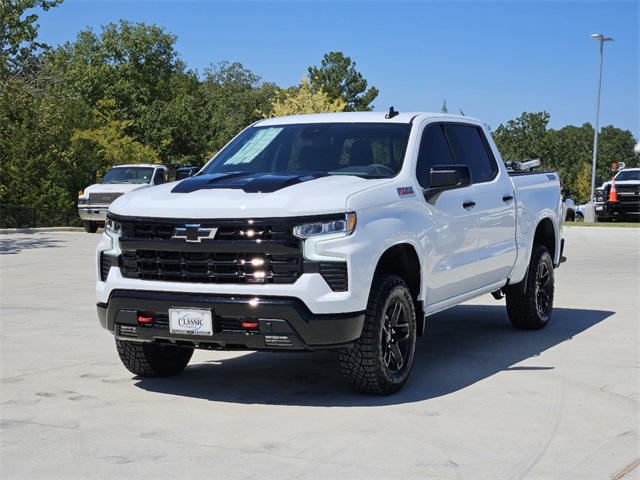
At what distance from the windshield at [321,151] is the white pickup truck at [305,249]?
1 centimetres

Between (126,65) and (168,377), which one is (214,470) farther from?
(126,65)

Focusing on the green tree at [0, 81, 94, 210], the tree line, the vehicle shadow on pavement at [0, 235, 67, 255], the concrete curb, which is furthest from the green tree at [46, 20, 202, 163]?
the vehicle shadow on pavement at [0, 235, 67, 255]

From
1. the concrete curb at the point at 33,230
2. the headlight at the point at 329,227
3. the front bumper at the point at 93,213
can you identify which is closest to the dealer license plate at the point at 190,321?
the headlight at the point at 329,227

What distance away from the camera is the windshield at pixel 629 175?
118ft

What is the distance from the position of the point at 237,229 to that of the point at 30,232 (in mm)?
23371

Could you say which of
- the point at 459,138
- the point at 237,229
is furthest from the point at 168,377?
the point at 459,138

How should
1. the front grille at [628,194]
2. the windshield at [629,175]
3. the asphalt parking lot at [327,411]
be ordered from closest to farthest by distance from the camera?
the asphalt parking lot at [327,411], the front grille at [628,194], the windshield at [629,175]

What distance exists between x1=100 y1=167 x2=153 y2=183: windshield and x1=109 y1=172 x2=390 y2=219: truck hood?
22544mm

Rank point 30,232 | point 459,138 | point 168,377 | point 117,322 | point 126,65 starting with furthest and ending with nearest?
point 126,65
point 30,232
point 459,138
point 168,377
point 117,322

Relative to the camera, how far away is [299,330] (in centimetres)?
634

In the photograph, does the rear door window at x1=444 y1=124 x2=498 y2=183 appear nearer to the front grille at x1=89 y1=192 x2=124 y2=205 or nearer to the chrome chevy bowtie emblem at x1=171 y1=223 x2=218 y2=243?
the chrome chevy bowtie emblem at x1=171 y1=223 x2=218 y2=243

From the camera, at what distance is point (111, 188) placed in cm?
2864

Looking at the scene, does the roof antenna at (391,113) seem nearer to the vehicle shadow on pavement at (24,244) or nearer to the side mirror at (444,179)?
the side mirror at (444,179)

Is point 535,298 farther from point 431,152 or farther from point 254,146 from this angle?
point 254,146
